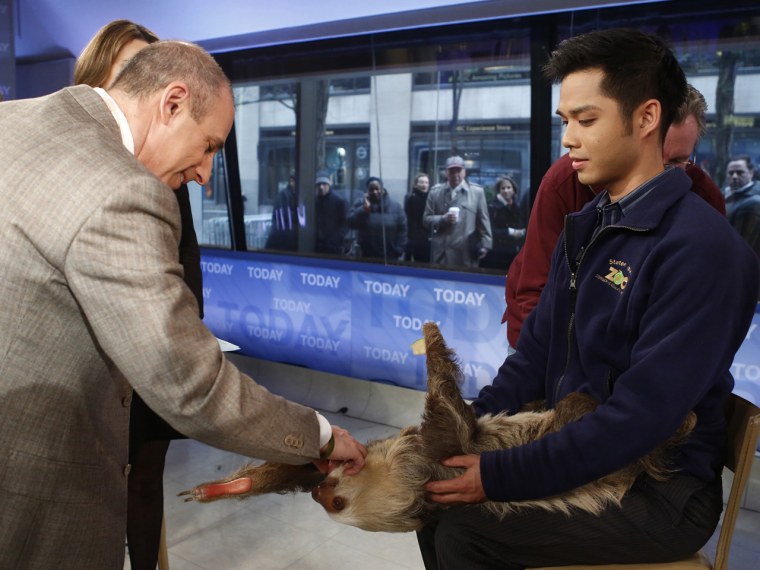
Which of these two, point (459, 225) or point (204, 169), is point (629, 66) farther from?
point (459, 225)

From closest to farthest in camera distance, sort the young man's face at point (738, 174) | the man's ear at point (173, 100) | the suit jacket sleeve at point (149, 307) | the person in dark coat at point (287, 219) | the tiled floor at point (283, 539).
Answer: the suit jacket sleeve at point (149, 307) < the man's ear at point (173, 100) < the tiled floor at point (283, 539) < the young man's face at point (738, 174) < the person in dark coat at point (287, 219)

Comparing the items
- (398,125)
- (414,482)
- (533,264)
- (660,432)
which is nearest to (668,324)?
(660,432)

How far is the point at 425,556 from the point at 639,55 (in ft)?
3.89

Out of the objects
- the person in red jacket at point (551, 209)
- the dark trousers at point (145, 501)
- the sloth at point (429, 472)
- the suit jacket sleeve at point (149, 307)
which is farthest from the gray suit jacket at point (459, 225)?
the suit jacket sleeve at point (149, 307)

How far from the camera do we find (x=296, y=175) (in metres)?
6.23

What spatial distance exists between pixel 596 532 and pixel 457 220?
3.94 meters

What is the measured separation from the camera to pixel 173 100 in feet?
4.44

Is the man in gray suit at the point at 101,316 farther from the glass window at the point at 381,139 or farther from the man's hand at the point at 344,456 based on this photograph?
the glass window at the point at 381,139

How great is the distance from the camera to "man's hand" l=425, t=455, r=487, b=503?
1.47 metres

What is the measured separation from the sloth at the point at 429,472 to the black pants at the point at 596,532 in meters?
0.02

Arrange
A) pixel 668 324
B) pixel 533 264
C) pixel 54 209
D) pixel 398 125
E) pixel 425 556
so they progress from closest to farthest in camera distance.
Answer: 1. pixel 54 209
2. pixel 668 324
3. pixel 425 556
4. pixel 533 264
5. pixel 398 125

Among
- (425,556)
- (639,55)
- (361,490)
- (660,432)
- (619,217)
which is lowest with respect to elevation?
(425,556)

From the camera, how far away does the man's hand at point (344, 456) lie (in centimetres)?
152

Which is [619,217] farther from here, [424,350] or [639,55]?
[424,350]
